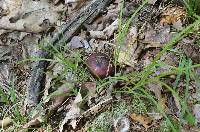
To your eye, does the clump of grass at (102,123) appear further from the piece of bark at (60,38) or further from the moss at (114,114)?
the piece of bark at (60,38)

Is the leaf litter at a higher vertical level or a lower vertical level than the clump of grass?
higher

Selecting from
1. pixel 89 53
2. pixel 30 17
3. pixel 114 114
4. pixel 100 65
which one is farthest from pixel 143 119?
pixel 30 17

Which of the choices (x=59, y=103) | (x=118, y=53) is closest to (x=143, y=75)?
(x=118, y=53)

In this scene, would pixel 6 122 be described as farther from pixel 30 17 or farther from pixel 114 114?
pixel 30 17

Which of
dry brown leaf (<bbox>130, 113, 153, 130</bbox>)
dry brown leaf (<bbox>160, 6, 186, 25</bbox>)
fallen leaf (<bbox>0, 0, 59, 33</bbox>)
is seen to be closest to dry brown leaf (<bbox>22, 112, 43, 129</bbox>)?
dry brown leaf (<bbox>130, 113, 153, 130</bbox>)

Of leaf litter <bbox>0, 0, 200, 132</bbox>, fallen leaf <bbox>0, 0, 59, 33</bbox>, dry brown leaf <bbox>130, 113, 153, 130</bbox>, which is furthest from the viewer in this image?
fallen leaf <bbox>0, 0, 59, 33</bbox>

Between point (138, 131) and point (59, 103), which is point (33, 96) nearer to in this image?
point (59, 103)

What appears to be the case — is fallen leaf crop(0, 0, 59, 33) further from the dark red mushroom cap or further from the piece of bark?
the dark red mushroom cap
